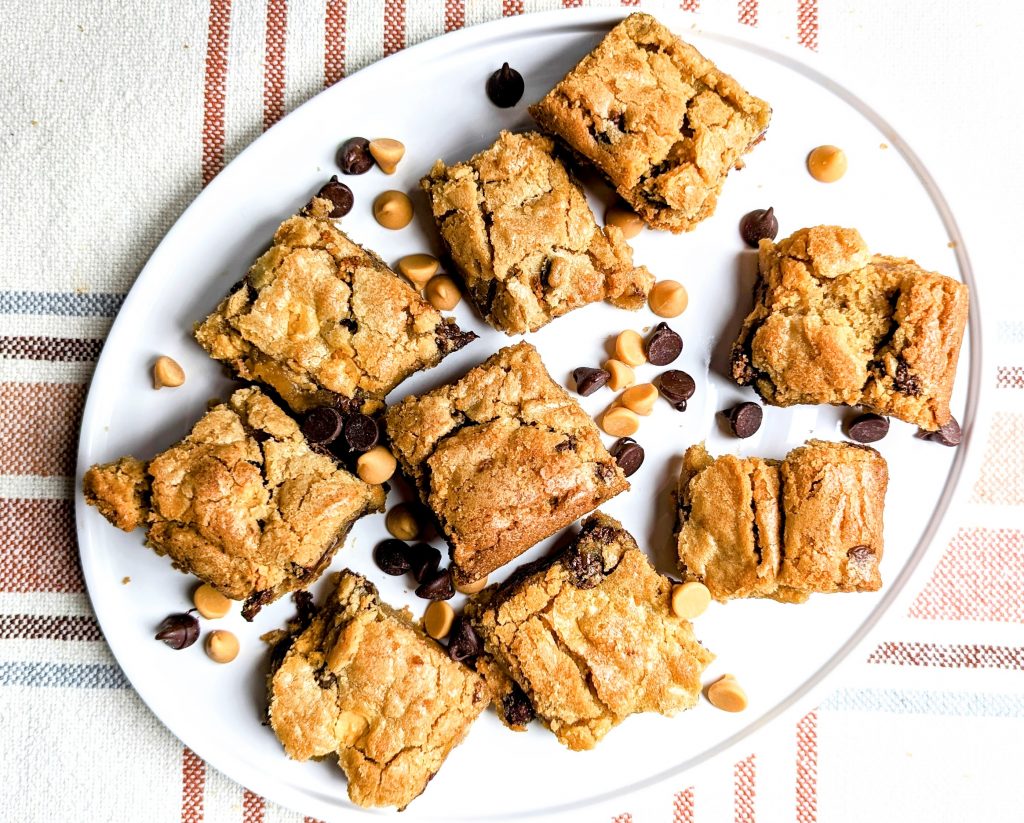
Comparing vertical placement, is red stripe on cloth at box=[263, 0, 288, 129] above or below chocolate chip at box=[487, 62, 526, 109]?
below

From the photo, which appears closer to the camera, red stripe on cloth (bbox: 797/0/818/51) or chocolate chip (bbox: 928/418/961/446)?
chocolate chip (bbox: 928/418/961/446)

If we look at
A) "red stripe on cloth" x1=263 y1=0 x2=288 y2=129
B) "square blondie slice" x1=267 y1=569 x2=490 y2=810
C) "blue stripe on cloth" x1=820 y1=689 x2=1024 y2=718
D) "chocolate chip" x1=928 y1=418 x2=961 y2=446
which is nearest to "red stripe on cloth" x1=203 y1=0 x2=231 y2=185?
"red stripe on cloth" x1=263 y1=0 x2=288 y2=129

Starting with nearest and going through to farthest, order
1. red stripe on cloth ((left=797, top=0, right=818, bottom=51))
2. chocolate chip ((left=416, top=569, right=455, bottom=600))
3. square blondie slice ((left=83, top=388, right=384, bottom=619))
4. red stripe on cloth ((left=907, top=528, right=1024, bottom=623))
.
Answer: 1. square blondie slice ((left=83, top=388, right=384, bottom=619))
2. chocolate chip ((left=416, top=569, right=455, bottom=600))
3. red stripe on cloth ((left=797, top=0, right=818, bottom=51))
4. red stripe on cloth ((left=907, top=528, right=1024, bottom=623))

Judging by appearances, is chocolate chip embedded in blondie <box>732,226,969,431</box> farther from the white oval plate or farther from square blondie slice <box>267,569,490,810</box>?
square blondie slice <box>267,569,490,810</box>

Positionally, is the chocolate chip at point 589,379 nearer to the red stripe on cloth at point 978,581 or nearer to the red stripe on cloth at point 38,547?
the red stripe on cloth at point 978,581

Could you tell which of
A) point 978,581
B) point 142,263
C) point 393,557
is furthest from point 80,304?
point 978,581

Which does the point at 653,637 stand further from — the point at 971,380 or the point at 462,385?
the point at 971,380
